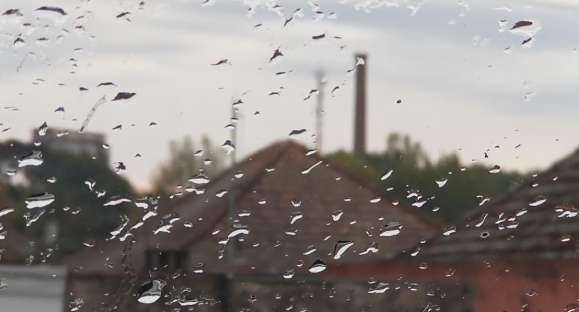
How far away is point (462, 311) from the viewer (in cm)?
71

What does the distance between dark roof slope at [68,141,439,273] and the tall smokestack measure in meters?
0.03

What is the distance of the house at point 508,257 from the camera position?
0.69m

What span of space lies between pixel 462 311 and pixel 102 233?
0.29 metres

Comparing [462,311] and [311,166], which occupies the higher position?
[311,166]

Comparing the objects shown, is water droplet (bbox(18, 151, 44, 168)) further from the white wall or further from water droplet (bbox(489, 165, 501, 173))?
water droplet (bbox(489, 165, 501, 173))

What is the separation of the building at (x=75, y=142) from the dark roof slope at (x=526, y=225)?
0.26 m

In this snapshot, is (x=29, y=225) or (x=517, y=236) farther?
(x=517, y=236)

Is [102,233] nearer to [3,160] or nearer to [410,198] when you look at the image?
[3,160]

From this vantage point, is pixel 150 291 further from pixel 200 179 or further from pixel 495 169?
pixel 495 169

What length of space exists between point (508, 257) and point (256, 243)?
0.23m

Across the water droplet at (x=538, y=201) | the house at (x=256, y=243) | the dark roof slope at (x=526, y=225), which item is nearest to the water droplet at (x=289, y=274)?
the house at (x=256, y=243)

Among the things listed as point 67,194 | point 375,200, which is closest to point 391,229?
point 375,200

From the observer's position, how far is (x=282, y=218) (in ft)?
2.22

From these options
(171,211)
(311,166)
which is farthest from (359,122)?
(171,211)
